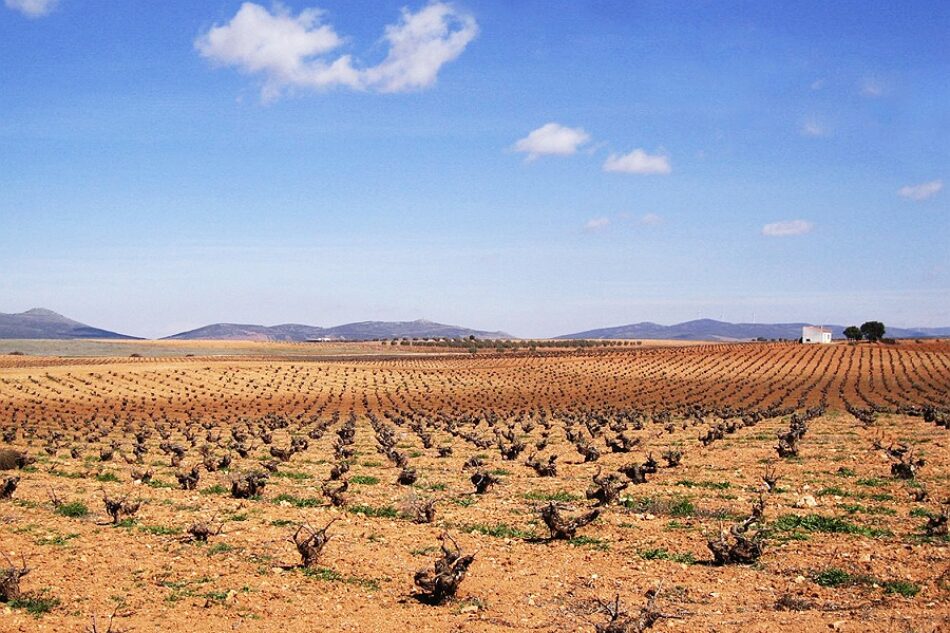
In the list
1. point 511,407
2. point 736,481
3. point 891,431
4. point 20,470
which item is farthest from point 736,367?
point 20,470

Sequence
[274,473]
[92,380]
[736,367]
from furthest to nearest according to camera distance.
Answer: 1. [736,367]
2. [92,380]
3. [274,473]

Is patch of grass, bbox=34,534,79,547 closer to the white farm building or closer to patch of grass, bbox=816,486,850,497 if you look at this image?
patch of grass, bbox=816,486,850,497

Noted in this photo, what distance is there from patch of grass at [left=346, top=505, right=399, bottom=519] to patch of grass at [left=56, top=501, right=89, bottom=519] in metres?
6.00

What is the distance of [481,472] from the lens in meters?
21.3

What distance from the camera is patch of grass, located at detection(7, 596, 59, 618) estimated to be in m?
11.6

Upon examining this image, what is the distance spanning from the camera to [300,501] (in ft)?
65.5

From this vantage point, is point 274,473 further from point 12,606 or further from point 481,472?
point 12,606

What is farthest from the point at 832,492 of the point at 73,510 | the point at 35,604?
the point at 73,510

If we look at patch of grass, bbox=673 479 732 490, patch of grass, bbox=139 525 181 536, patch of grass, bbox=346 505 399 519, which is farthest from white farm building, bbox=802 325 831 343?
patch of grass, bbox=139 525 181 536

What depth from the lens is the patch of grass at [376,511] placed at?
60.1 ft

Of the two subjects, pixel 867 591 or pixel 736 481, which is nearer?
pixel 867 591

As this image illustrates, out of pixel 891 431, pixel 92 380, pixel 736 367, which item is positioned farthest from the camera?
pixel 736 367

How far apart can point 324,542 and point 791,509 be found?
10.4 m

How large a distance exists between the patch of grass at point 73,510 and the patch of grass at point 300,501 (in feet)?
14.1
